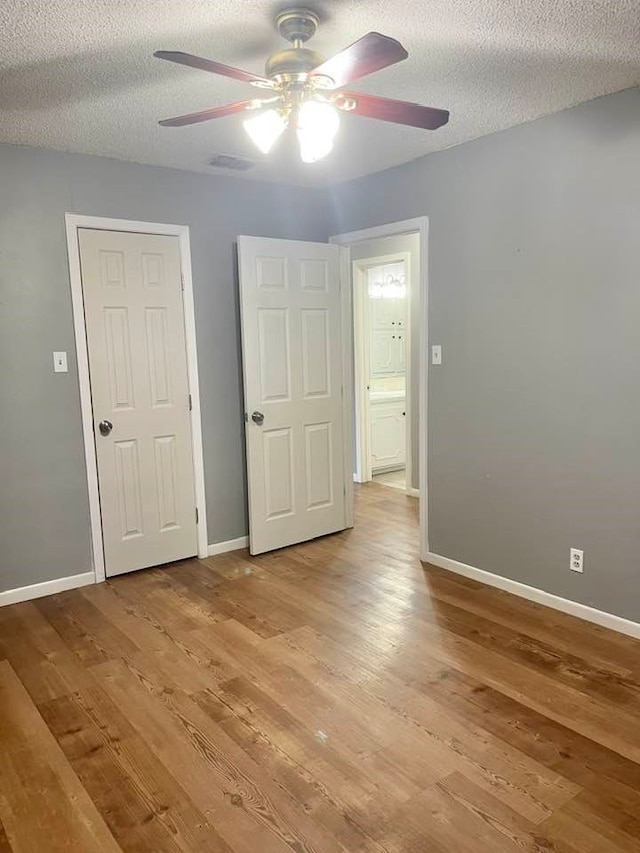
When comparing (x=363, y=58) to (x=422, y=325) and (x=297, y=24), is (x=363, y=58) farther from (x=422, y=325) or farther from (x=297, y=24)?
(x=422, y=325)

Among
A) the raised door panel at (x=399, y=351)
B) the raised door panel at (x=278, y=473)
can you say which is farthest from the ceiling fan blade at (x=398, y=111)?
the raised door panel at (x=399, y=351)

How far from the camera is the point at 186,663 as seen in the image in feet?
8.84

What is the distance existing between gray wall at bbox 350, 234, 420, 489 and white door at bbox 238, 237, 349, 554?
1.07m

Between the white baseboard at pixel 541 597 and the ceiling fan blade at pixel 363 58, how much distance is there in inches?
101

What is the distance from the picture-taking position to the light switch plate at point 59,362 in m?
3.35

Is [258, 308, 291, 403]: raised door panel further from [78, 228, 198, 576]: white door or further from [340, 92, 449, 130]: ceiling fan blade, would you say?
[340, 92, 449, 130]: ceiling fan blade

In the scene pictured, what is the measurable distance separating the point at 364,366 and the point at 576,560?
3124 mm

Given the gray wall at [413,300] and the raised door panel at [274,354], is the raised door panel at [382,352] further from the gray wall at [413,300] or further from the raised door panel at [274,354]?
the raised door panel at [274,354]

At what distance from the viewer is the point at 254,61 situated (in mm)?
2289

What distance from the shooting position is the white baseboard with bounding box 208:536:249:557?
13.3 ft

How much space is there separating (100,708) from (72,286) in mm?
2195

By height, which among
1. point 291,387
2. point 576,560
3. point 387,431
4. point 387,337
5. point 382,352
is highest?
point 387,337

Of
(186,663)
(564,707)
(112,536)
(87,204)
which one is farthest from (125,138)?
(564,707)

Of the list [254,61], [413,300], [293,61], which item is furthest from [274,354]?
[293,61]
